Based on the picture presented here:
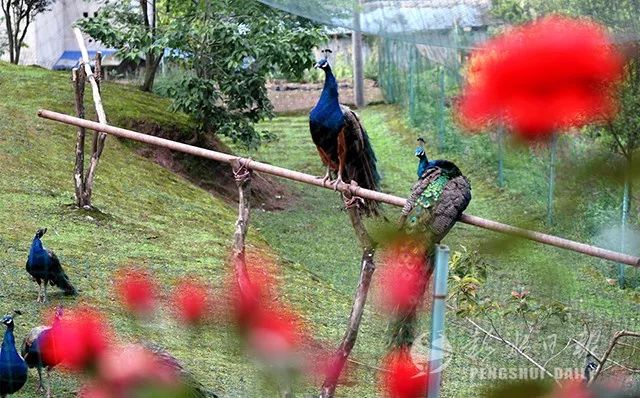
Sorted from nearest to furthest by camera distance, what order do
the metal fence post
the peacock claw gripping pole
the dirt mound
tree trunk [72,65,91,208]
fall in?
1. the metal fence post
2. the peacock claw gripping pole
3. tree trunk [72,65,91,208]
4. the dirt mound

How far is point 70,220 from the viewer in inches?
283

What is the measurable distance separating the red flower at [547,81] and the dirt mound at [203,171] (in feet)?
29.0

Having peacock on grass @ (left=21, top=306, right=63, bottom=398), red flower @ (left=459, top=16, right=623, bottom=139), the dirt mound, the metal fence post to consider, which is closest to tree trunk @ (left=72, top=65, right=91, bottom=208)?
the dirt mound

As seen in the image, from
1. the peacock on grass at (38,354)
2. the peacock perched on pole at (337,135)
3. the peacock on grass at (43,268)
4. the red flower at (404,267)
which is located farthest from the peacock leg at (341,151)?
the red flower at (404,267)

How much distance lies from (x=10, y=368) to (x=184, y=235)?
372cm

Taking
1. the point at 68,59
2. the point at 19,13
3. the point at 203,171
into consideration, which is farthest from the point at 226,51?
the point at 68,59

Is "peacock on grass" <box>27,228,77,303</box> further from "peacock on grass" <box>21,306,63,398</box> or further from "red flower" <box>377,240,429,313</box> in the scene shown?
"red flower" <box>377,240,429,313</box>

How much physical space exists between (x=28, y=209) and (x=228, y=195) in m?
2.68

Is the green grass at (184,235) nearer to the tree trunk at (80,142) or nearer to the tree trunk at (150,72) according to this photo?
the tree trunk at (80,142)

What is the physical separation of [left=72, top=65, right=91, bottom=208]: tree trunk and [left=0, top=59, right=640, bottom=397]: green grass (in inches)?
5.1

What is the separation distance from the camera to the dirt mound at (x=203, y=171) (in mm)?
9594

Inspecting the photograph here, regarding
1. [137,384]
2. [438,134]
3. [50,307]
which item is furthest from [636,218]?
[438,134]

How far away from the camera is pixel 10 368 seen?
148 inches

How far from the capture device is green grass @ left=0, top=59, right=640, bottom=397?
4125 mm
